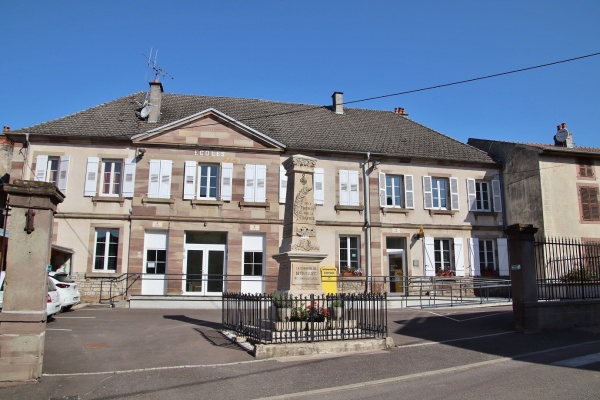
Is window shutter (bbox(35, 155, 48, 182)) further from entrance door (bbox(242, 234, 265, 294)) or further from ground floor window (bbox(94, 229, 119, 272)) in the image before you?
entrance door (bbox(242, 234, 265, 294))

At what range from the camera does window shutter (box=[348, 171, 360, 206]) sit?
22.5 meters

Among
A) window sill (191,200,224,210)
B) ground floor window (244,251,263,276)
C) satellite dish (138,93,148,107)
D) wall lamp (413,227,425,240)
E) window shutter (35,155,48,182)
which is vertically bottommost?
ground floor window (244,251,263,276)

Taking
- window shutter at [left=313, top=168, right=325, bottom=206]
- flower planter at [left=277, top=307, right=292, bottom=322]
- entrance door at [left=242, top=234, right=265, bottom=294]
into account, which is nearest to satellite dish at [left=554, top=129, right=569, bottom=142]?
window shutter at [left=313, top=168, right=325, bottom=206]

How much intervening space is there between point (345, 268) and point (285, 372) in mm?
14014

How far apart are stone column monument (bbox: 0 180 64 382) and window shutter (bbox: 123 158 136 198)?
1323cm

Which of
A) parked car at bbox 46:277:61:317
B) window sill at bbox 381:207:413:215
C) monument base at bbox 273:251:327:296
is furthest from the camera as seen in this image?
window sill at bbox 381:207:413:215

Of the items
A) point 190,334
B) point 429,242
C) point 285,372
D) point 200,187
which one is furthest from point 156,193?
point 285,372

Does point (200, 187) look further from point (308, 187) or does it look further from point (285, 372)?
point (285, 372)

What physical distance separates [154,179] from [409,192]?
1138 centimetres

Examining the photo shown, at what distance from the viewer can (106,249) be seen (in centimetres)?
1995

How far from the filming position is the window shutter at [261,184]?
70.1ft

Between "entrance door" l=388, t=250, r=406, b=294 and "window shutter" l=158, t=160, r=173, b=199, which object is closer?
"window shutter" l=158, t=160, r=173, b=199

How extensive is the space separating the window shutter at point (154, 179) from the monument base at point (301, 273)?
35.4ft

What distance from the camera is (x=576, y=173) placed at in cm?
2344
